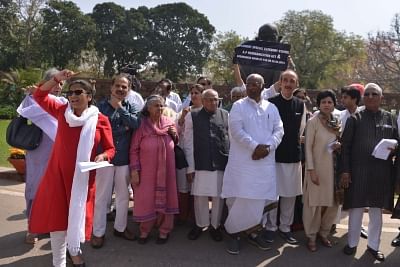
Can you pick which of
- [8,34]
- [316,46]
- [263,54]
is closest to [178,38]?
[316,46]

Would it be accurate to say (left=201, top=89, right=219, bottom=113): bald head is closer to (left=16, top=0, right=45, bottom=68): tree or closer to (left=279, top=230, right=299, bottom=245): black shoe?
(left=279, top=230, right=299, bottom=245): black shoe

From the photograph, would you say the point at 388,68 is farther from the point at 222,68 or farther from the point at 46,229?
the point at 46,229

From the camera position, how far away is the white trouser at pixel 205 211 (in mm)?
4867

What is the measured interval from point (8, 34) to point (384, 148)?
3066 cm

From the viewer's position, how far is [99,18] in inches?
1395

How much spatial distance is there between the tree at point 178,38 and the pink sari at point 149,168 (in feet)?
103

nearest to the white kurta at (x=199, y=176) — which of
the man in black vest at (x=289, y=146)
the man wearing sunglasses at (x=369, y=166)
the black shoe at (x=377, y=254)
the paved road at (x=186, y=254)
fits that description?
the paved road at (x=186, y=254)

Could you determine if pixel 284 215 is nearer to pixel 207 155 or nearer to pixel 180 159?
pixel 207 155

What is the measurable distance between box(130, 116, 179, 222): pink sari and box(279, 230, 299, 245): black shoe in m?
1.40

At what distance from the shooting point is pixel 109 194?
4629 millimetres

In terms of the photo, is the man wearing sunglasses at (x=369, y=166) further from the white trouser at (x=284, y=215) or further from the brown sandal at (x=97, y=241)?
the brown sandal at (x=97, y=241)

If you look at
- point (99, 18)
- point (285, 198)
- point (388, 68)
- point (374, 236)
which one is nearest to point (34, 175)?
point (285, 198)

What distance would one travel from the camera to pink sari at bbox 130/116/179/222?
463 cm

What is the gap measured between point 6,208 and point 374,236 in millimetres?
4790
